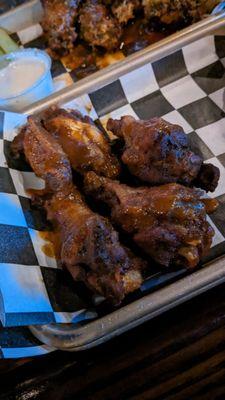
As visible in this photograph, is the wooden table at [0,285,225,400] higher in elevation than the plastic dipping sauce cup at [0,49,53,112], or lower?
lower

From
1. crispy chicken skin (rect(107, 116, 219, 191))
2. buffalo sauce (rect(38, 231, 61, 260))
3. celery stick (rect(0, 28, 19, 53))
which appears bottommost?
buffalo sauce (rect(38, 231, 61, 260))

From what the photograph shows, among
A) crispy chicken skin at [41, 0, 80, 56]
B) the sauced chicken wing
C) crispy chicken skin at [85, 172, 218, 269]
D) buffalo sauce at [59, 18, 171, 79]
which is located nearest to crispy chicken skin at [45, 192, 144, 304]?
crispy chicken skin at [85, 172, 218, 269]

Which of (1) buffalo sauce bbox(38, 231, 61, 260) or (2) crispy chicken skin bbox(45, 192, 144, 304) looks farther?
(1) buffalo sauce bbox(38, 231, 61, 260)

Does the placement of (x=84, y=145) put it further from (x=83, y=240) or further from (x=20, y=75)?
(x=20, y=75)

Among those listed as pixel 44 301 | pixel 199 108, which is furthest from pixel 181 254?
pixel 199 108

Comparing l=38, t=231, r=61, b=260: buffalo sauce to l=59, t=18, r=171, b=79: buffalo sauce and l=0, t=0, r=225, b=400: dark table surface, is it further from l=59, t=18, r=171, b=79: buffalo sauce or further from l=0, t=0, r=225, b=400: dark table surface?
l=59, t=18, r=171, b=79: buffalo sauce

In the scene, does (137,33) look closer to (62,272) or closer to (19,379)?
(62,272)

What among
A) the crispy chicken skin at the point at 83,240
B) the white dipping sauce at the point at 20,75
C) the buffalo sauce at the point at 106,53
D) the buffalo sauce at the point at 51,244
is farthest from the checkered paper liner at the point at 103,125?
the buffalo sauce at the point at 106,53
